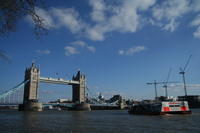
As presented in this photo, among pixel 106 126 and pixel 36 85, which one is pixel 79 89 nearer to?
pixel 36 85

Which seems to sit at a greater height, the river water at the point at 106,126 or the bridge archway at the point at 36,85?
the bridge archway at the point at 36,85

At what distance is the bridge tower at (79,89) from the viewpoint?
526ft

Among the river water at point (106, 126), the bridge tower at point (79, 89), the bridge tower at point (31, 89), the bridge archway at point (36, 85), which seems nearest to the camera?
the river water at point (106, 126)

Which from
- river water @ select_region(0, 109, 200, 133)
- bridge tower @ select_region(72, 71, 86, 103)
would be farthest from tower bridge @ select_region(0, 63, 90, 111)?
river water @ select_region(0, 109, 200, 133)

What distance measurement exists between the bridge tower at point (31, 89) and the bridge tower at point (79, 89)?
3541cm

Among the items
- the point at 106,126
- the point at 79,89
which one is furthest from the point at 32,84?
the point at 106,126

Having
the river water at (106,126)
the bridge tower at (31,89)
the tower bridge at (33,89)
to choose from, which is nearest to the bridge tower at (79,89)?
the tower bridge at (33,89)

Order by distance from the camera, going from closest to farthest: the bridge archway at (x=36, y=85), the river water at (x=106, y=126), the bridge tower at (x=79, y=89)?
the river water at (x=106, y=126), the bridge archway at (x=36, y=85), the bridge tower at (x=79, y=89)

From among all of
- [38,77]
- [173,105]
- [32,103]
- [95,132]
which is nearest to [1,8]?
[95,132]

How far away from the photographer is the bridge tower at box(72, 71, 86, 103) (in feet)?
526

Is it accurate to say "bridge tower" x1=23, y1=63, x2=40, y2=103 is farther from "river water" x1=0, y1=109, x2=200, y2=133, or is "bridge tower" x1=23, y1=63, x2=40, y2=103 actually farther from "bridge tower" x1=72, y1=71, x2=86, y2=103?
"river water" x1=0, y1=109, x2=200, y2=133

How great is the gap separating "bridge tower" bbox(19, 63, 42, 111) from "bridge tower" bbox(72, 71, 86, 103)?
35.4m

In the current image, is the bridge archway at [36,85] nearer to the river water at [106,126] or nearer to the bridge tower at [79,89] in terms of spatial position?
the bridge tower at [79,89]

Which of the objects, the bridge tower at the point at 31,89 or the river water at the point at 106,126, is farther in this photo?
the bridge tower at the point at 31,89
